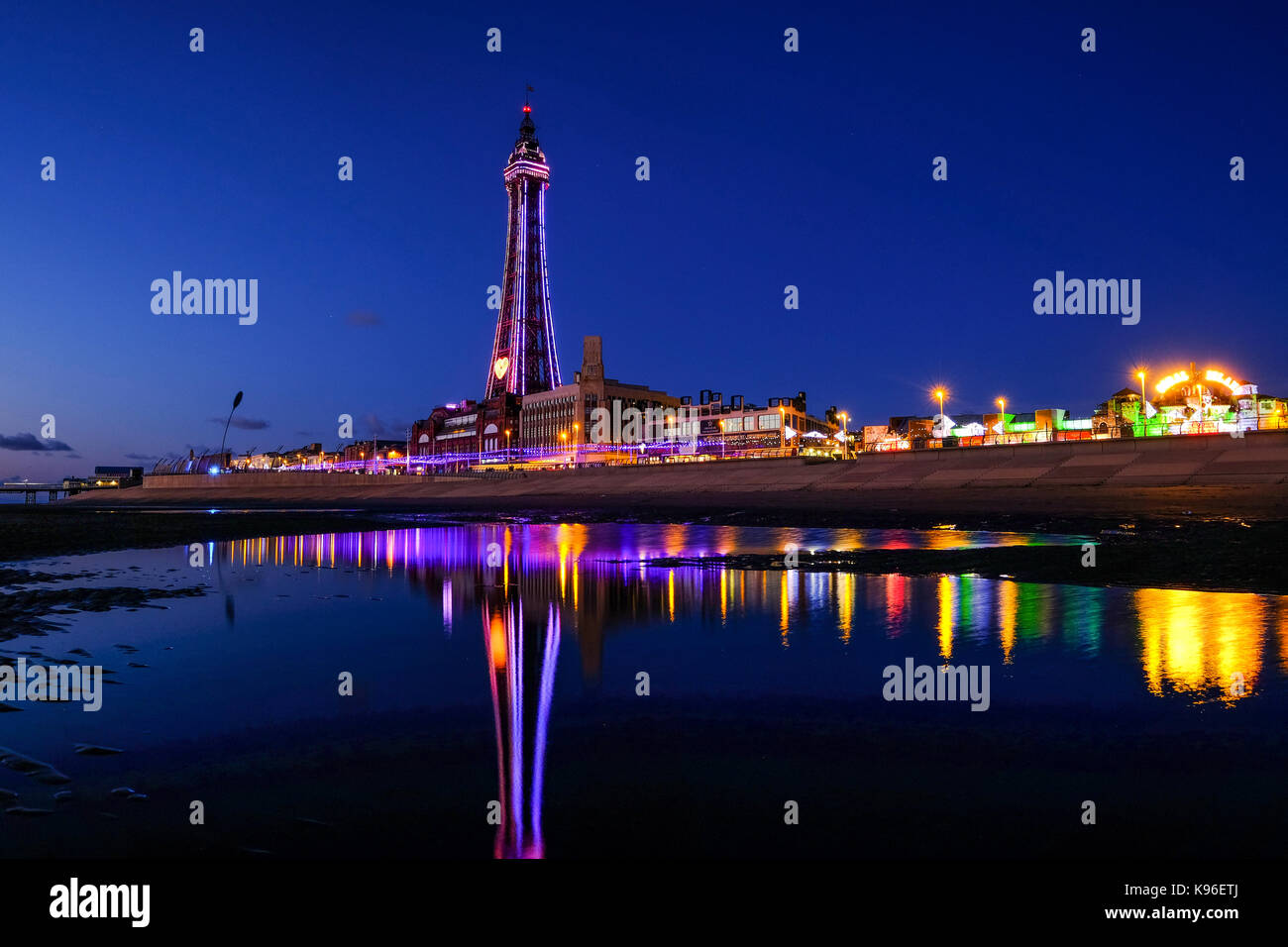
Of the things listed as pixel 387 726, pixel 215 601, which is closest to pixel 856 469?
pixel 215 601

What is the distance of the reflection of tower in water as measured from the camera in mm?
3574

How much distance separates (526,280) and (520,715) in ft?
566

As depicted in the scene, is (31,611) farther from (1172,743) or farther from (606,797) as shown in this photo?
(1172,743)

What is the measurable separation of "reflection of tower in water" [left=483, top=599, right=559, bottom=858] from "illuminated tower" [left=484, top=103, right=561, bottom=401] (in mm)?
167141

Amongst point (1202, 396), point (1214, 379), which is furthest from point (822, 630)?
point (1214, 379)

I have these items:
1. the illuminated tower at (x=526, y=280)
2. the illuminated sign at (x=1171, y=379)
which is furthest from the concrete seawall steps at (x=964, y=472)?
the illuminated tower at (x=526, y=280)

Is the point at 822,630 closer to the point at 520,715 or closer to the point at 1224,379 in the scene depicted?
the point at 520,715

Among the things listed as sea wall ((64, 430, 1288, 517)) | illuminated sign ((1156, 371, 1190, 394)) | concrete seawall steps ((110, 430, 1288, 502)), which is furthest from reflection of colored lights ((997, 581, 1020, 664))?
illuminated sign ((1156, 371, 1190, 394))

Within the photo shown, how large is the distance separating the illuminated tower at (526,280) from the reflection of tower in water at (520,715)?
167 m

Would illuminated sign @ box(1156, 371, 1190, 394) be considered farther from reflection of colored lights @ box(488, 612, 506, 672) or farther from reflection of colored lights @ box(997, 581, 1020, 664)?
reflection of colored lights @ box(488, 612, 506, 672)

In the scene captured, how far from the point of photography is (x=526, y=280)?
557 ft

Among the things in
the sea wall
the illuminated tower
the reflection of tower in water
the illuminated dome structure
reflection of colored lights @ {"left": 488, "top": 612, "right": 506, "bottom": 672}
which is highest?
the illuminated tower
